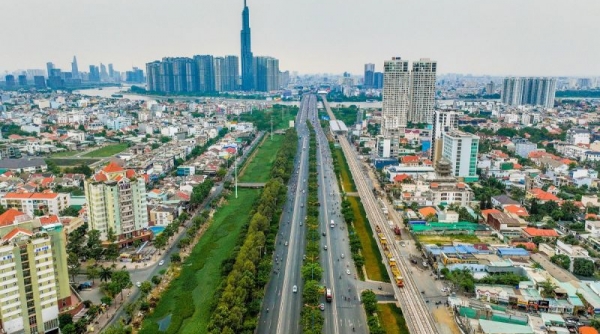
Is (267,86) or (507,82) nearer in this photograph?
(507,82)

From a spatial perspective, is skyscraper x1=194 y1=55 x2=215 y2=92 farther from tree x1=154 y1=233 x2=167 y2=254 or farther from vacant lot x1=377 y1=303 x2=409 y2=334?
vacant lot x1=377 y1=303 x2=409 y2=334

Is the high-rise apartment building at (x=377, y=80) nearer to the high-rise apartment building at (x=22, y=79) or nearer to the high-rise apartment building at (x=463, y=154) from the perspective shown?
A: the high-rise apartment building at (x=463, y=154)

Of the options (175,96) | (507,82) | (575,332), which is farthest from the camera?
(175,96)

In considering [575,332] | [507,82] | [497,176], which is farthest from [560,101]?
[575,332]

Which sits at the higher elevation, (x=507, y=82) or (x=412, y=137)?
(x=507, y=82)

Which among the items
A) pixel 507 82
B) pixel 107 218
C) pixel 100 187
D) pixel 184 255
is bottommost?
pixel 184 255

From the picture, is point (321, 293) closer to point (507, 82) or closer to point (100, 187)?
point (100, 187)

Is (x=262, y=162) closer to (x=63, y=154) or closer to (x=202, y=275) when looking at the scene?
(x=63, y=154)
